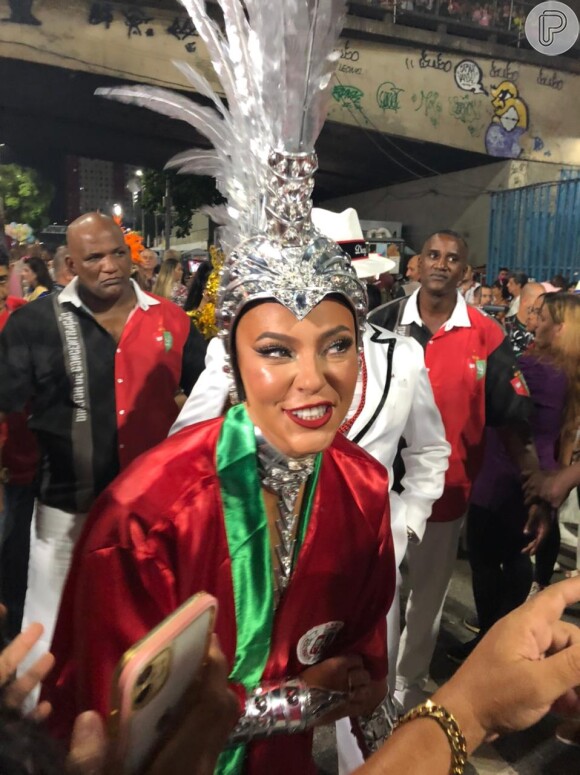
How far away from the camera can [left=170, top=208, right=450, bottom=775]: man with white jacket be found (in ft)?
6.66

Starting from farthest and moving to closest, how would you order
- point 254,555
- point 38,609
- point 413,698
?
point 413,698 < point 38,609 < point 254,555

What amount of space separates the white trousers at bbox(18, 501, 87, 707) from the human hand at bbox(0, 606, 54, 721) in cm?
153

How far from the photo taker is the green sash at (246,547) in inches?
52.3

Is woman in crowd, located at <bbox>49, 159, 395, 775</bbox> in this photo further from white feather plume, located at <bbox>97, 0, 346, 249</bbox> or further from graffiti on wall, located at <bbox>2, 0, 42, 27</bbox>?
graffiti on wall, located at <bbox>2, 0, 42, 27</bbox>

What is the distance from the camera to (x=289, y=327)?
1.31 metres

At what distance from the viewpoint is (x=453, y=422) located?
2.75m

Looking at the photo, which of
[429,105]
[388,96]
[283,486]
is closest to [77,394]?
[283,486]

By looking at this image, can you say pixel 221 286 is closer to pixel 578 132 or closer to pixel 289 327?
pixel 289 327

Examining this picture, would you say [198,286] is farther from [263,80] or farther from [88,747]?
[88,747]

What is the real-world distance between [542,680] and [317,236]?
38.3 inches

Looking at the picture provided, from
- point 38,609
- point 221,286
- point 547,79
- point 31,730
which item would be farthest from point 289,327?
point 547,79

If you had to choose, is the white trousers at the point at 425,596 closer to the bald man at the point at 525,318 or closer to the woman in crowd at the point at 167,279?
the bald man at the point at 525,318

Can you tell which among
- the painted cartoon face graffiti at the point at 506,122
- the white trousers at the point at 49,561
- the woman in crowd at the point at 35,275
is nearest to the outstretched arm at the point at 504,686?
the white trousers at the point at 49,561

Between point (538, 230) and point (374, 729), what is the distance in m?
12.0
